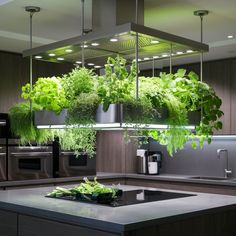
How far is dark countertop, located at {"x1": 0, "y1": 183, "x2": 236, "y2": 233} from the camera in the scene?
8.09 feet

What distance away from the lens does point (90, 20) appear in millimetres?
4105

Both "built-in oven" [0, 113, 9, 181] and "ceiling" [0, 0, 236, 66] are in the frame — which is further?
"built-in oven" [0, 113, 9, 181]

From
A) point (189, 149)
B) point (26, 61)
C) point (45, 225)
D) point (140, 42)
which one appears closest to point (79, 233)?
point (45, 225)

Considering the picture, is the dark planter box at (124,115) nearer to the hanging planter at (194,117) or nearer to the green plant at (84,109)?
the green plant at (84,109)

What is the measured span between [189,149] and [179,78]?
3.37 m

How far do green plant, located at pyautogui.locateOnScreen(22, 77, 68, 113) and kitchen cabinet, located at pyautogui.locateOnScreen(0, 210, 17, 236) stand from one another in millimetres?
765

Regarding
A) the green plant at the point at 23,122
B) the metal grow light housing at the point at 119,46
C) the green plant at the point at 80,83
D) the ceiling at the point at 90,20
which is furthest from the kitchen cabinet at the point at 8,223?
the ceiling at the point at 90,20

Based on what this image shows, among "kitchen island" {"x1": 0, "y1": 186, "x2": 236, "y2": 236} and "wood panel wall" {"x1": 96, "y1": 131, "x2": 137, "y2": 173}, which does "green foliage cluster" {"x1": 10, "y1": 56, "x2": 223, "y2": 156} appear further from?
"wood panel wall" {"x1": 96, "y1": 131, "x2": 137, "y2": 173}

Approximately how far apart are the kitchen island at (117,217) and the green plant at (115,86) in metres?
0.65

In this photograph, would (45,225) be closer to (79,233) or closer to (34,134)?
(79,233)

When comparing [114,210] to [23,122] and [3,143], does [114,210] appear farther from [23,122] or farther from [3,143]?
[3,143]

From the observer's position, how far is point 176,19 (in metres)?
4.02

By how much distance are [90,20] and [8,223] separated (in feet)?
6.31

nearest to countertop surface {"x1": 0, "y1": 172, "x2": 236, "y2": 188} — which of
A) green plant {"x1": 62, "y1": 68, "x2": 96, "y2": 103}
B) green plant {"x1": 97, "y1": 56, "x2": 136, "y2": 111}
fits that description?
green plant {"x1": 62, "y1": 68, "x2": 96, "y2": 103}
